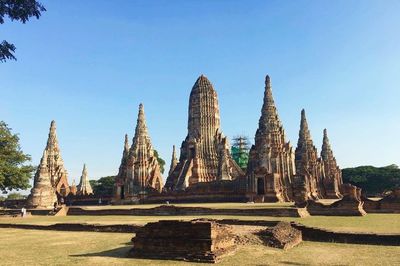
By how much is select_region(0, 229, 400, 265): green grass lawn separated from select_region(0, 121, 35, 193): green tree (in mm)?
17931

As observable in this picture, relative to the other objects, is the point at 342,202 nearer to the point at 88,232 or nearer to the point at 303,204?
the point at 303,204

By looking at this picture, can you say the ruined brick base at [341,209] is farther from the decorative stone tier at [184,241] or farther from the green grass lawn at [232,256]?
the decorative stone tier at [184,241]

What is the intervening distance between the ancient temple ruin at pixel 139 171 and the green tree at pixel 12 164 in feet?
46.2

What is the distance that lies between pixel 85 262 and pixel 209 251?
267 cm

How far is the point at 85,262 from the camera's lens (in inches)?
325

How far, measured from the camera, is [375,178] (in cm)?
6325

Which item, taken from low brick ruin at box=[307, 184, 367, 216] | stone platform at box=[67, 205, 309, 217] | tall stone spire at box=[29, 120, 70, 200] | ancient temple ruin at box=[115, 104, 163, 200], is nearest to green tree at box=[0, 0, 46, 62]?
stone platform at box=[67, 205, 309, 217]

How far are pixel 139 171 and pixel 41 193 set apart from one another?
1092cm

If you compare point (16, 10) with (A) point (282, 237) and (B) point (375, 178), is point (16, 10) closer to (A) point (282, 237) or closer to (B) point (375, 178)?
(A) point (282, 237)

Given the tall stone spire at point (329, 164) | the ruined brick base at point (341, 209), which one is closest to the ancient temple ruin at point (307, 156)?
the tall stone spire at point (329, 164)

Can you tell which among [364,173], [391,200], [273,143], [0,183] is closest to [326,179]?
[273,143]

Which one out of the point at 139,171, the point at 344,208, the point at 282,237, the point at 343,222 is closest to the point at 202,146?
the point at 139,171

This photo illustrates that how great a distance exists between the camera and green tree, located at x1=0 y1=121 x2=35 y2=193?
27.6 meters

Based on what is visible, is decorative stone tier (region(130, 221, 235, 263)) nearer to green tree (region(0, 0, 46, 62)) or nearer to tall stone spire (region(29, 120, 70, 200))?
green tree (region(0, 0, 46, 62))
